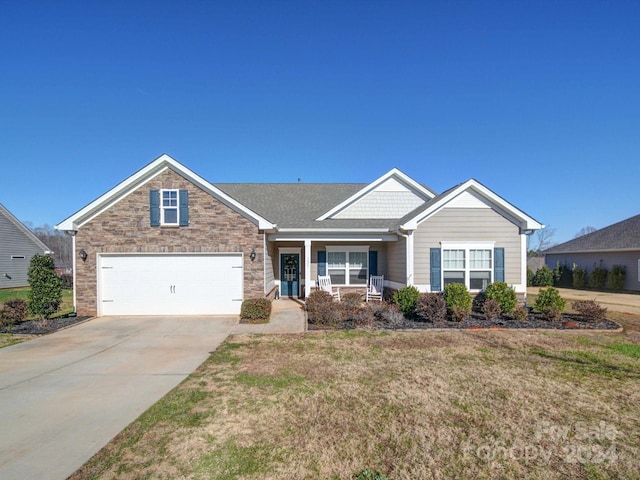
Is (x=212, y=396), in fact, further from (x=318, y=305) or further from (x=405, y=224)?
(x=405, y=224)

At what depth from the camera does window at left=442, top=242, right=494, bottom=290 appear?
1236 cm

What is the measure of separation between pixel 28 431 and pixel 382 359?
5.58 m

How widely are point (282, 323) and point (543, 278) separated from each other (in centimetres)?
2310

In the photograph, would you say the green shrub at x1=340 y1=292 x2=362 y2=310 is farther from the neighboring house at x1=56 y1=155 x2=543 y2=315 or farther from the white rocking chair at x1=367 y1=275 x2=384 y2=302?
the white rocking chair at x1=367 y1=275 x2=384 y2=302

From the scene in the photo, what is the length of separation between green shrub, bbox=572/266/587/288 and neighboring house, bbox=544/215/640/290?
0.55m

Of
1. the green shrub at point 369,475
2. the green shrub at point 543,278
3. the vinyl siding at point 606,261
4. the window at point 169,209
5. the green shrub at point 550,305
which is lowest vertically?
the green shrub at point 543,278

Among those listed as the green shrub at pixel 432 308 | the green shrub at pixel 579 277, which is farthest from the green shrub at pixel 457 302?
the green shrub at pixel 579 277

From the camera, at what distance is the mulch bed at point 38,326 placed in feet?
31.4

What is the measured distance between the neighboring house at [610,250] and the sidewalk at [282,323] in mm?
21095

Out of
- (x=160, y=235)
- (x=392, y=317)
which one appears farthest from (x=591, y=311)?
(x=160, y=235)

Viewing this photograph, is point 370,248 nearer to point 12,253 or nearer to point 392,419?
point 392,419

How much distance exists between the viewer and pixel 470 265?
12391 millimetres

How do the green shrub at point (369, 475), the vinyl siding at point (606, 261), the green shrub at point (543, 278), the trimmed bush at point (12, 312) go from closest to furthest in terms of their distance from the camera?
the green shrub at point (369, 475) → the trimmed bush at point (12, 312) → the vinyl siding at point (606, 261) → the green shrub at point (543, 278)

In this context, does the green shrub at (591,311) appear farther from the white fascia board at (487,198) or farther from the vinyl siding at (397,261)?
the vinyl siding at (397,261)
